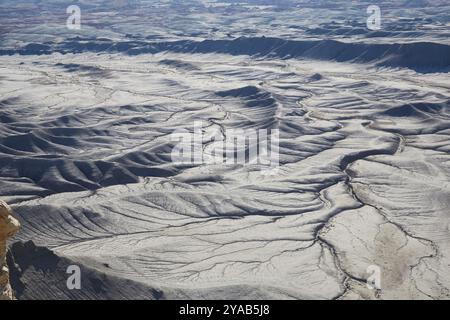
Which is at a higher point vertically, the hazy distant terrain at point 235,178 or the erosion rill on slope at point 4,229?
Answer: the erosion rill on slope at point 4,229

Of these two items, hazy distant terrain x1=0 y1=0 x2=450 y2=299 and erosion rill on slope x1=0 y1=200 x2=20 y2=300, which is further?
hazy distant terrain x1=0 y1=0 x2=450 y2=299

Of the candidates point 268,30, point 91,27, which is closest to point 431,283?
point 268,30

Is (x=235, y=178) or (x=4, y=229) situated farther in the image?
(x=235, y=178)

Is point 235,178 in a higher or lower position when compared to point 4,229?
lower

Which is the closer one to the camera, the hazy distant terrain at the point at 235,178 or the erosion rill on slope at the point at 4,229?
the erosion rill on slope at the point at 4,229

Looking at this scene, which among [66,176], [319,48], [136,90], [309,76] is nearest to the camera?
[66,176]

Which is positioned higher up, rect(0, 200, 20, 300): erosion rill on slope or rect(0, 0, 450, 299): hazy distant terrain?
rect(0, 200, 20, 300): erosion rill on slope

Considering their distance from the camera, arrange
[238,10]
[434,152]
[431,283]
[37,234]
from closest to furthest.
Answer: [431,283] → [37,234] → [434,152] → [238,10]

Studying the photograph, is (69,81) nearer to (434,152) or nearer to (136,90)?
(136,90)
